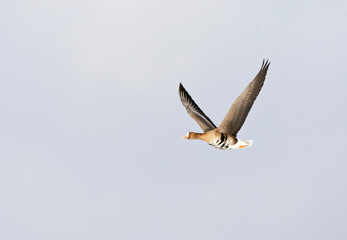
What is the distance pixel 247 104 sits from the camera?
24.7m

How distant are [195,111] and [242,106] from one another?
414 cm

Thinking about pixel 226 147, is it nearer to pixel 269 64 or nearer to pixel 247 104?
pixel 247 104

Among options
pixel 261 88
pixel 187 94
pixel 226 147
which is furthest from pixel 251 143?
pixel 187 94

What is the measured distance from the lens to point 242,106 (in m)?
24.8

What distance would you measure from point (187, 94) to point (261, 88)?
535cm

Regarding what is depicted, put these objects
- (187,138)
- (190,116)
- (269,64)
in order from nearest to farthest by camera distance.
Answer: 1. (269,64)
2. (187,138)
3. (190,116)

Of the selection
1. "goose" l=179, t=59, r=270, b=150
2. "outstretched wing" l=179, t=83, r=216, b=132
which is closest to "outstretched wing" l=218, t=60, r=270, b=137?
"goose" l=179, t=59, r=270, b=150

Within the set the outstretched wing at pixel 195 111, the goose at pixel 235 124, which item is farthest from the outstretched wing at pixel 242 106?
the outstretched wing at pixel 195 111

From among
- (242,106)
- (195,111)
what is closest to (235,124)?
(242,106)

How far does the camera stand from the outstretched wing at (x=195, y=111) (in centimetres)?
2754

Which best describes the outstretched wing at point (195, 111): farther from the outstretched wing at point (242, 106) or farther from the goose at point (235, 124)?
the outstretched wing at point (242, 106)

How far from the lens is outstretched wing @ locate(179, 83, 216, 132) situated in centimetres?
2754

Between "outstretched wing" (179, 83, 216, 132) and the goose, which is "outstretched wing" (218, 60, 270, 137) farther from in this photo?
"outstretched wing" (179, 83, 216, 132)

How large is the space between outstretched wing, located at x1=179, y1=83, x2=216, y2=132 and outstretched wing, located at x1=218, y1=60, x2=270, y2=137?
2.10 meters
